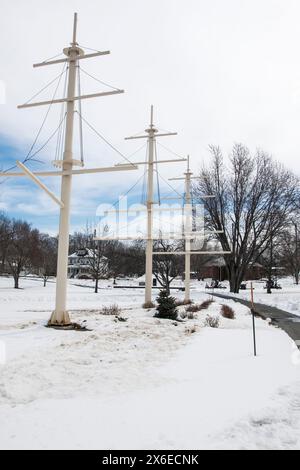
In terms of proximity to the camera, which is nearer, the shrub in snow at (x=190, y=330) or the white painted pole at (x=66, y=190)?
the shrub in snow at (x=190, y=330)

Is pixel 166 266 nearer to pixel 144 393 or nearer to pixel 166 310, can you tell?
pixel 166 310

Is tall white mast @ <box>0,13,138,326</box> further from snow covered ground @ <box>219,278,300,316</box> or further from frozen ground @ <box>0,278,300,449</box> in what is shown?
snow covered ground @ <box>219,278,300,316</box>

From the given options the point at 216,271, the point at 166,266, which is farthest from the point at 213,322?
the point at 216,271

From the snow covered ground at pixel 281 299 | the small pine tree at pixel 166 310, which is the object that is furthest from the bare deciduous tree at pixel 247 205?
the small pine tree at pixel 166 310

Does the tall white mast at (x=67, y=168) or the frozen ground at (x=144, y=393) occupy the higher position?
the tall white mast at (x=67, y=168)

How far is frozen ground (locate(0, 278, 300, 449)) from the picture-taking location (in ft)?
13.4

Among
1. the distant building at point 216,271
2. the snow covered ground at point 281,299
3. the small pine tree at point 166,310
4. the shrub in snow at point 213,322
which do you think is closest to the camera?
the shrub in snow at point 213,322

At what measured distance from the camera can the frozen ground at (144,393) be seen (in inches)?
161

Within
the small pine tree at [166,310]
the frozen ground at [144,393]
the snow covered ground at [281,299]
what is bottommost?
the snow covered ground at [281,299]

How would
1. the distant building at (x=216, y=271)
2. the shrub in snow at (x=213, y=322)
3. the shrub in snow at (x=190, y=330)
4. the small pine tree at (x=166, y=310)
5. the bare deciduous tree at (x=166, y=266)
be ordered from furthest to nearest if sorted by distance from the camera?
the distant building at (x=216, y=271)
the bare deciduous tree at (x=166, y=266)
the small pine tree at (x=166, y=310)
the shrub in snow at (x=213, y=322)
the shrub in snow at (x=190, y=330)

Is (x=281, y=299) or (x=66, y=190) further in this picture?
(x=281, y=299)

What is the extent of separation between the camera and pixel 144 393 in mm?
5574

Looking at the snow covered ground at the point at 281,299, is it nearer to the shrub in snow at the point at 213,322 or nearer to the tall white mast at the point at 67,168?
the shrub in snow at the point at 213,322
